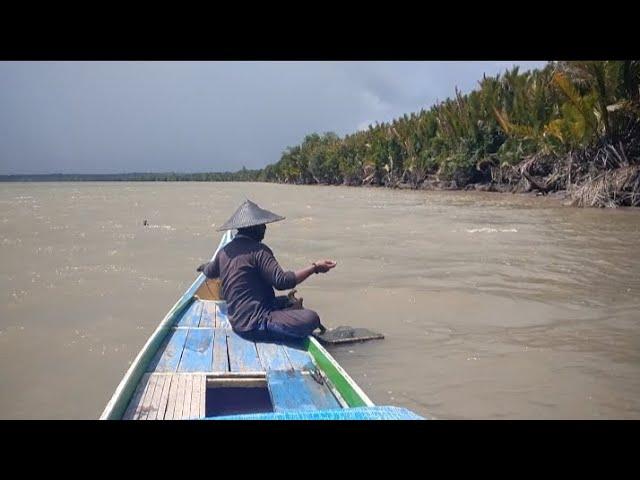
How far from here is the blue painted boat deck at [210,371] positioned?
3.07 m

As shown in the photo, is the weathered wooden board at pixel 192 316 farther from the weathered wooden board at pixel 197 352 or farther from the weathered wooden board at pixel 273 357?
the weathered wooden board at pixel 273 357

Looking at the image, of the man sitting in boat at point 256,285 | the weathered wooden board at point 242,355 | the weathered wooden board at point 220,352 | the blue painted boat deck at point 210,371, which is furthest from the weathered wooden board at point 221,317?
the man sitting in boat at point 256,285

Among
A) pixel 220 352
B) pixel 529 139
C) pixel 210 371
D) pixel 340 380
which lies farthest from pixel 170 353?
pixel 529 139

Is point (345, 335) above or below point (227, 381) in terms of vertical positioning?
below

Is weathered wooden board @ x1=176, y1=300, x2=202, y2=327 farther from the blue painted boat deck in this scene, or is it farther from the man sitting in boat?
the man sitting in boat

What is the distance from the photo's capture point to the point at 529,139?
2530 centimetres

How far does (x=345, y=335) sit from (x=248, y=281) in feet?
4.25

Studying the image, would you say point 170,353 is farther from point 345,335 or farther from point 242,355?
point 345,335

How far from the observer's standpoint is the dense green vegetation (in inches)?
680

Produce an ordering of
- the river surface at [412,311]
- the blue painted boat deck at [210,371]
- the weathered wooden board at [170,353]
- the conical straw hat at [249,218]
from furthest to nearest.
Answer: the conical straw hat at [249,218] → the river surface at [412,311] → the weathered wooden board at [170,353] → the blue painted boat deck at [210,371]
